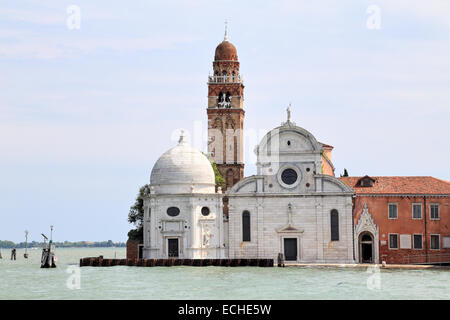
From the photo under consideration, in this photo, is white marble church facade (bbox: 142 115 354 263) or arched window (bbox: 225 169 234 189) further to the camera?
arched window (bbox: 225 169 234 189)

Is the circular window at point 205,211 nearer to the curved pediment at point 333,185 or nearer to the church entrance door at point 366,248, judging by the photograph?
the curved pediment at point 333,185

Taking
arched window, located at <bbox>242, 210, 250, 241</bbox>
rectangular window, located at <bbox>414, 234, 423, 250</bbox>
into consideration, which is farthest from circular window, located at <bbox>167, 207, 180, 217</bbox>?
rectangular window, located at <bbox>414, 234, 423, 250</bbox>

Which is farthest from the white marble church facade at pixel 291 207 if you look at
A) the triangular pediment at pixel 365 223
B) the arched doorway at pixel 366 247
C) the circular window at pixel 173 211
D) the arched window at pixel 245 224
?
the circular window at pixel 173 211

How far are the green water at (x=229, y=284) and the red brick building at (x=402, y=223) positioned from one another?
5.06 metres

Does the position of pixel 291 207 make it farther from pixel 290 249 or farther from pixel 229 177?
pixel 229 177

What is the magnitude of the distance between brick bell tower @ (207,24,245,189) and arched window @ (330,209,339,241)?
14.8 metres

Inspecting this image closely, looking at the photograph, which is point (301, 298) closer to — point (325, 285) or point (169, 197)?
point (325, 285)

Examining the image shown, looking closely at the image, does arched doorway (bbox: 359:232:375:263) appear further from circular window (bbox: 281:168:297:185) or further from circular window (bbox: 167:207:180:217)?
circular window (bbox: 167:207:180:217)

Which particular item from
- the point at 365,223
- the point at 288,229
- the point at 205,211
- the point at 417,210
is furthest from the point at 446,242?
the point at 205,211

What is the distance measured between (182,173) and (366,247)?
546 inches

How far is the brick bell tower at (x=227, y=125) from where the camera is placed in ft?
240

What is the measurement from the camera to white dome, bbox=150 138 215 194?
6006cm
